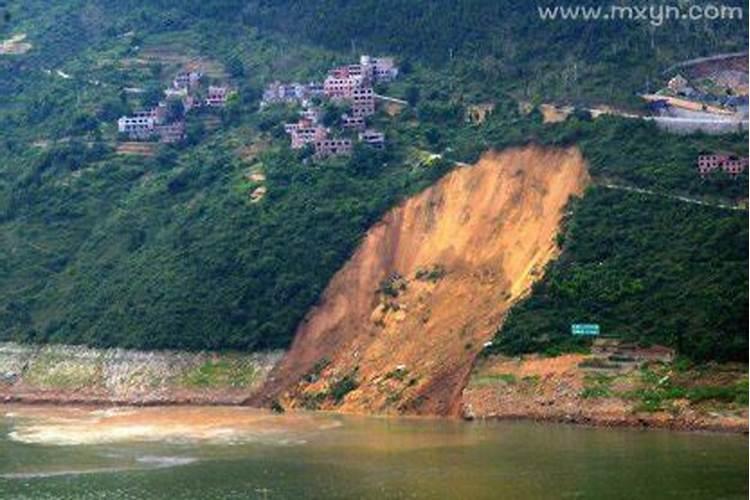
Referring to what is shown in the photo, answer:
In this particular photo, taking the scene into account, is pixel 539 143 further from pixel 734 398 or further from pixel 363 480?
pixel 363 480

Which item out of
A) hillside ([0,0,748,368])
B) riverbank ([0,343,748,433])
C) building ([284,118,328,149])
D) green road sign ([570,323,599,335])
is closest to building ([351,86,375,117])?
hillside ([0,0,748,368])

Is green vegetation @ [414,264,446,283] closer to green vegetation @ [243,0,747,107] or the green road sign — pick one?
the green road sign

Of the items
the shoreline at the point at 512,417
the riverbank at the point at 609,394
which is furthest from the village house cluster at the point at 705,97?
the shoreline at the point at 512,417

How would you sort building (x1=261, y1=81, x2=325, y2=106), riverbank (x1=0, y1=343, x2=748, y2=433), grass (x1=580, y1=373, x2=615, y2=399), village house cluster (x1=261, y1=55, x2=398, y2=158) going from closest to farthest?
riverbank (x1=0, y1=343, x2=748, y2=433) → grass (x1=580, y1=373, x2=615, y2=399) → village house cluster (x1=261, y1=55, x2=398, y2=158) → building (x1=261, y1=81, x2=325, y2=106)

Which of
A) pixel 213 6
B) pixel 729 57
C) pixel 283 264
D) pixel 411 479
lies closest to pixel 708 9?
pixel 729 57

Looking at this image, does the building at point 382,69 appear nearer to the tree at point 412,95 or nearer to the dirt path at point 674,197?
the tree at point 412,95

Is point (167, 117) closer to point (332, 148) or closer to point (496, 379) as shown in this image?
point (332, 148)

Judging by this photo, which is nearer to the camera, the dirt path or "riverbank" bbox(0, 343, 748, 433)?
"riverbank" bbox(0, 343, 748, 433)
